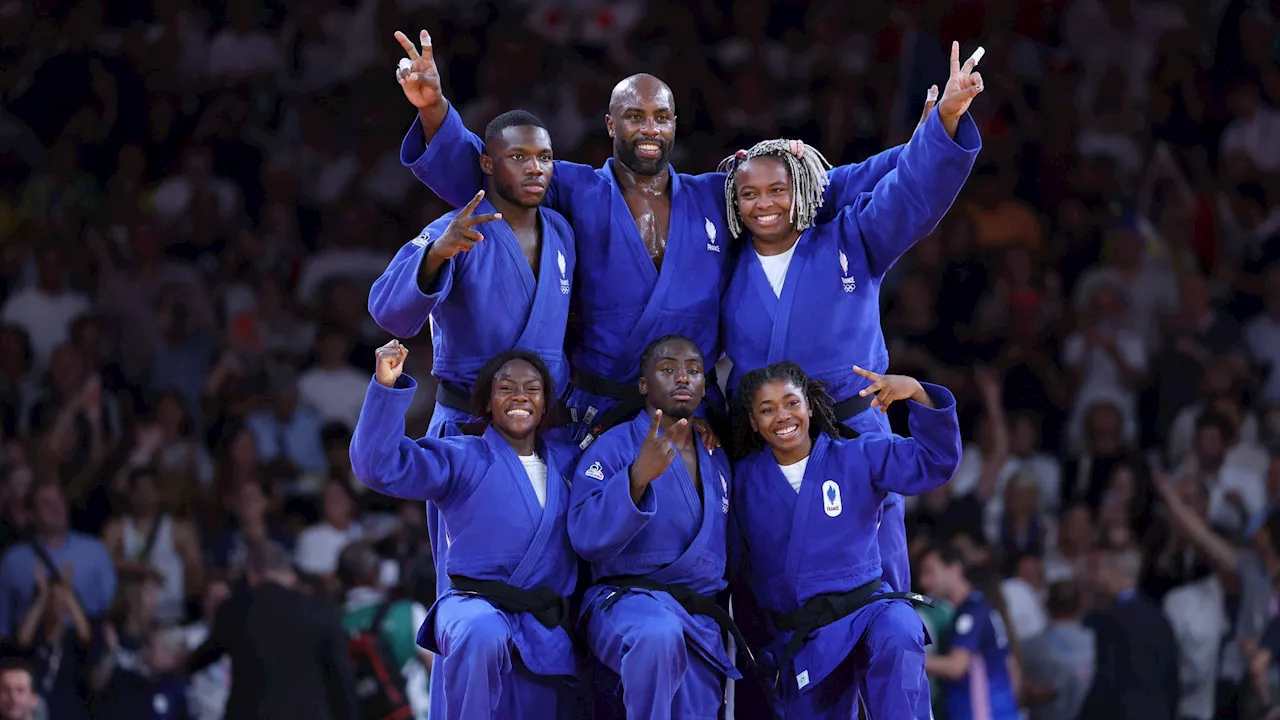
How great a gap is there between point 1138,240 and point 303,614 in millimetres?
5604

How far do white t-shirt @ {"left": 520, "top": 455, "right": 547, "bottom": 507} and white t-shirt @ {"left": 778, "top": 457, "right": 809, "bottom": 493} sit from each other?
75cm

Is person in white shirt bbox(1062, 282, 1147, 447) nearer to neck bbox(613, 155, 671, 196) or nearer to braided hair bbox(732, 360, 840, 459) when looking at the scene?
braided hair bbox(732, 360, 840, 459)

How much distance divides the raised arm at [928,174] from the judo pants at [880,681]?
1.21 metres

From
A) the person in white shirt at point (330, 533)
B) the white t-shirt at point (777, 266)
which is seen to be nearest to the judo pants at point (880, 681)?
the white t-shirt at point (777, 266)

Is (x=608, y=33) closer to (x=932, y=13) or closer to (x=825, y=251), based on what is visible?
(x=932, y=13)

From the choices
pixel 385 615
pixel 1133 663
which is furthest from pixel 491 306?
pixel 1133 663

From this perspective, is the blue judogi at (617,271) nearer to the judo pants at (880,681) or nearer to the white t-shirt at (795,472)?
the white t-shirt at (795,472)

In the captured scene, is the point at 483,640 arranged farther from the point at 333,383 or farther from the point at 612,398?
the point at 333,383

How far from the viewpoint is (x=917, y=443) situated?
534 cm

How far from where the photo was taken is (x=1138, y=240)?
1043 centimetres

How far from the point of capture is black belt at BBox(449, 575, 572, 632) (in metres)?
5.21

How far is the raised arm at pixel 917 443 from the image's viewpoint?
5.23 meters

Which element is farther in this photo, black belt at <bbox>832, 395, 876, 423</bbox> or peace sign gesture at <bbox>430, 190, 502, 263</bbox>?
black belt at <bbox>832, 395, 876, 423</bbox>

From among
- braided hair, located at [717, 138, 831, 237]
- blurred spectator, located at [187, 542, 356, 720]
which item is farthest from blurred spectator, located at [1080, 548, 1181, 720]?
blurred spectator, located at [187, 542, 356, 720]
